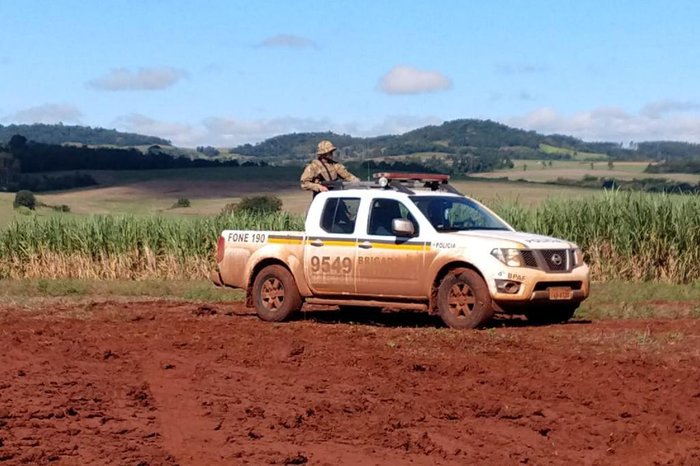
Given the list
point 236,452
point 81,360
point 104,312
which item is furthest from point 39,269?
point 236,452

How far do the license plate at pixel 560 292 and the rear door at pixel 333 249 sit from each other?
8.47 ft

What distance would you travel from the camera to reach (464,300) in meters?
15.5

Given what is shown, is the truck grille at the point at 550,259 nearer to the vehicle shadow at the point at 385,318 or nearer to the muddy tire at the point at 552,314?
the muddy tire at the point at 552,314

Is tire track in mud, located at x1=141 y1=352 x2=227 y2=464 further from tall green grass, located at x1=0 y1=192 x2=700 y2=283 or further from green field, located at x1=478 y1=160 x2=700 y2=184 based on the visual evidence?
green field, located at x1=478 y1=160 x2=700 y2=184

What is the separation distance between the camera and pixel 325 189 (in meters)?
17.5

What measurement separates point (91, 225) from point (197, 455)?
22183mm

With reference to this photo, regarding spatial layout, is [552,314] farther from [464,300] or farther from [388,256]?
[388,256]

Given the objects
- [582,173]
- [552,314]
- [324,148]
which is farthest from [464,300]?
[582,173]

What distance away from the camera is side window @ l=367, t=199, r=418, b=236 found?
53.6 feet

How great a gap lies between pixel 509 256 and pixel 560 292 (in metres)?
0.85

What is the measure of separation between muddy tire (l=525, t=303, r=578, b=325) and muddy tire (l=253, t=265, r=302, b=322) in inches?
122

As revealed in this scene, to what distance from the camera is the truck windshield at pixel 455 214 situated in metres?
16.2

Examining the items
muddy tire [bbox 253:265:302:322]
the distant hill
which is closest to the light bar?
muddy tire [bbox 253:265:302:322]

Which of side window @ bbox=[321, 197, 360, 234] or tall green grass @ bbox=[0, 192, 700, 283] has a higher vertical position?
side window @ bbox=[321, 197, 360, 234]
